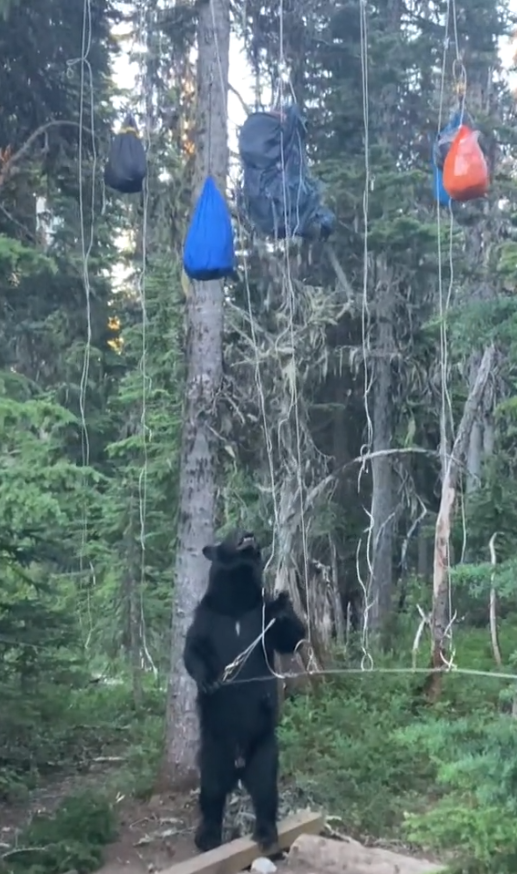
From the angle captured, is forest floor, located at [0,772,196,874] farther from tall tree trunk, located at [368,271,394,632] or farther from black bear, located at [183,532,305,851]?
tall tree trunk, located at [368,271,394,632]

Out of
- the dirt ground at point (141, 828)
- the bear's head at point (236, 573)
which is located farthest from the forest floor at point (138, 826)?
the bear's head at point (236, 573)

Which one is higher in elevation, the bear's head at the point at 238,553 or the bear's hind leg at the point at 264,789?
the bear's head at the point at 238,553

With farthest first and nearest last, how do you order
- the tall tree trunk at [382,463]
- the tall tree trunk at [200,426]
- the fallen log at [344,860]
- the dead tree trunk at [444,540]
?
the tall tree trunk at [382,463] < the dead tree trunk at [444,540] < the tall tree trunk at [200,426] < the fallen log at [344,860]

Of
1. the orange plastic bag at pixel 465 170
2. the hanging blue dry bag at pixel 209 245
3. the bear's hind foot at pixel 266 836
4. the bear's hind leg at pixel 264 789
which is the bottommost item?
the bear's hind foot at pixel 266 836

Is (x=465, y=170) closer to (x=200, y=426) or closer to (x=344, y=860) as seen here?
(x=200, y=426)

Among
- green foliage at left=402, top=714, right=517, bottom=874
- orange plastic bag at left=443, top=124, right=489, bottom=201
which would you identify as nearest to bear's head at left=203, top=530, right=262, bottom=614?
green foliage at left=402, top=714, right=517, bottom=874

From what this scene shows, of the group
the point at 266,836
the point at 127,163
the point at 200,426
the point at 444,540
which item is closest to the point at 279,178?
the point at 127,163

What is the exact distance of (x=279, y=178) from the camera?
6016mm

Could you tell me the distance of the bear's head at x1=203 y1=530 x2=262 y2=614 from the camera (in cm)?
518

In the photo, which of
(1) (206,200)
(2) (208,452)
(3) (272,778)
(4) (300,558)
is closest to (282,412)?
(2) (208,452)

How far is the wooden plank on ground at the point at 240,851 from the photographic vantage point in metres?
5.01

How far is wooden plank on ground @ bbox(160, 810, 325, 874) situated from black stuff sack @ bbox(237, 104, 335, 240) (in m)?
3.41

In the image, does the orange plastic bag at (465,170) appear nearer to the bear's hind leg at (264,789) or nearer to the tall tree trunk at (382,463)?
the bear's hind leg at (264,789)

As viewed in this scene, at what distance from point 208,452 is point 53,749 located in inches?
119
